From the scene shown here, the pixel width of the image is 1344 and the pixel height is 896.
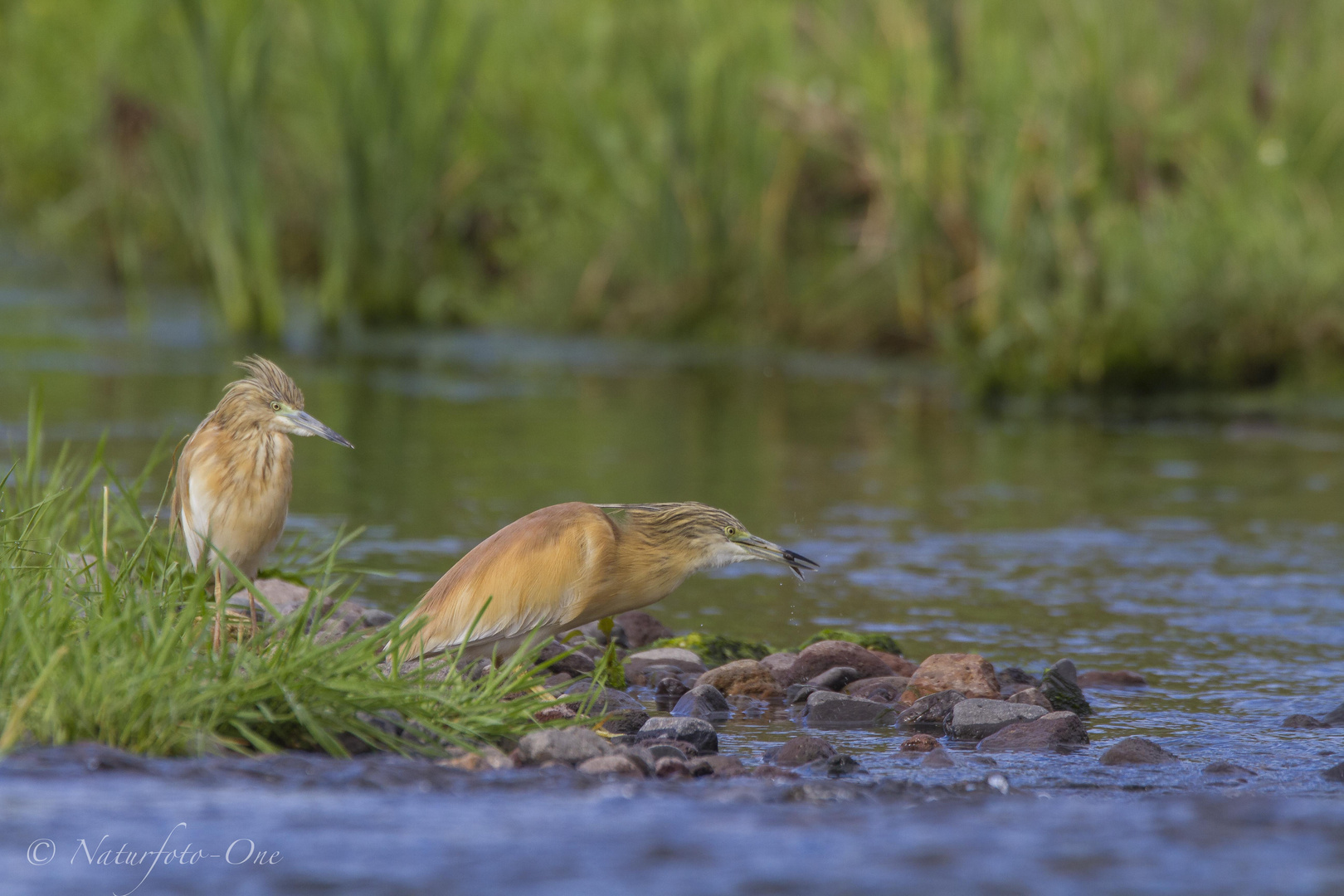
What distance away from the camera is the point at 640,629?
7141mm

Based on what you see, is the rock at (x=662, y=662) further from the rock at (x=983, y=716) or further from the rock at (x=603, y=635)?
the rock at (x=983, y=716)

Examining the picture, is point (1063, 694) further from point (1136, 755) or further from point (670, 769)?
point (670, 769)

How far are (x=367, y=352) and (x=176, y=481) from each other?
10.6 meters

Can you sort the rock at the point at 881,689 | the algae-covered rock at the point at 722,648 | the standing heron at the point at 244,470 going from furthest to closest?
the algae-covered rock at the point at 722,648
the rock at the point at 881,689
the standing heron at the point at 244,470

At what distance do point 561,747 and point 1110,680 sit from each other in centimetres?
237

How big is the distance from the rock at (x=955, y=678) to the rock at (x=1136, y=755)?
0.75 meters

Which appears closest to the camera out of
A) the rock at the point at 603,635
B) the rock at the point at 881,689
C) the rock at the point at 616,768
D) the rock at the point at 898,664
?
the rock at the point at 616,768

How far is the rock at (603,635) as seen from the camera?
22.4 ft

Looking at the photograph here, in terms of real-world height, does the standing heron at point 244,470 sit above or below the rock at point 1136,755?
above

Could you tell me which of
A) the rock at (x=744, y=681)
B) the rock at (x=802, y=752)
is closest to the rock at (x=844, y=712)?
the rock at (x=744, y=681)

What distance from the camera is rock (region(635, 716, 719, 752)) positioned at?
5.28m

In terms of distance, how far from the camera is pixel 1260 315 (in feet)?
44.1

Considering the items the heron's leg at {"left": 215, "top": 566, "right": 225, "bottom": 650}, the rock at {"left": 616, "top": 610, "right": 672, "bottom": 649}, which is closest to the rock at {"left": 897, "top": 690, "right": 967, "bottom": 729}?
the rock at {"left": 616, "top": 610, "right": 672, "bottom": 649}

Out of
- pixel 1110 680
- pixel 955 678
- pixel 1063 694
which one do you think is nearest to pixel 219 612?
pixel 955 678
